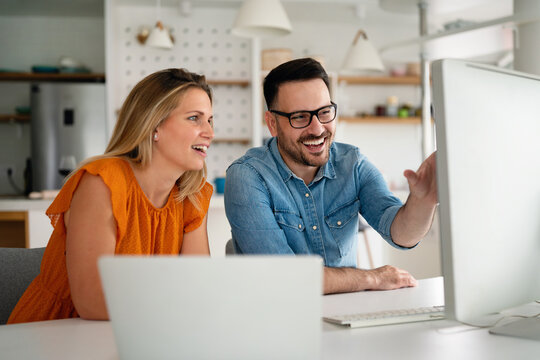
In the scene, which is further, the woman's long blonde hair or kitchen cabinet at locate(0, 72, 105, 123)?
kitchen cabinet at locate(0, 72, 105, 123)

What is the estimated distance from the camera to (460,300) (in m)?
0.81

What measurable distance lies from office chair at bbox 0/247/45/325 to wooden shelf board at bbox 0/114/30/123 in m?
4.61

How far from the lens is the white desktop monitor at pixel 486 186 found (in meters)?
0.81

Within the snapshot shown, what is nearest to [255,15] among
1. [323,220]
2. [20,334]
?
[323,220]

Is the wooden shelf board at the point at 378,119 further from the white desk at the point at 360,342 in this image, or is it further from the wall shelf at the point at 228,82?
the white desk at the point at 360,342

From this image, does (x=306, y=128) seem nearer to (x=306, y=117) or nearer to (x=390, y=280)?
(x=306, y=117)

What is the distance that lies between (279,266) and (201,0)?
5252 millimetres

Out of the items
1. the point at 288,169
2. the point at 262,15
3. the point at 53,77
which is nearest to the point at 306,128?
the point at 288,169

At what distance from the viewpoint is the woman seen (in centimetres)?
127

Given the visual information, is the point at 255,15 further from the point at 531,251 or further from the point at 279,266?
the point at 279,266

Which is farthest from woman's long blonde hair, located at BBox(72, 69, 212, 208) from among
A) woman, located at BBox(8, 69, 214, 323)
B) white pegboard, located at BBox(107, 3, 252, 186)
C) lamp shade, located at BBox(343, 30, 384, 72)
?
white pegboard, located at BBox(107, 3, 252, 186)

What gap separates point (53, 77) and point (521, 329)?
5.61 m

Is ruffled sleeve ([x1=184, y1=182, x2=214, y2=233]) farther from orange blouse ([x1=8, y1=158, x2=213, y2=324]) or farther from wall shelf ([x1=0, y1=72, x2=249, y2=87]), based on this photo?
wall shelf ([x1=0, y1=72, x2=249, y2=87])

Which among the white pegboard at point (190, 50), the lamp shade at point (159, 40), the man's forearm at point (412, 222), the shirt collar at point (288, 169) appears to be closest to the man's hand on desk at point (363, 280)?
the man's forearm at point (412, 222)
